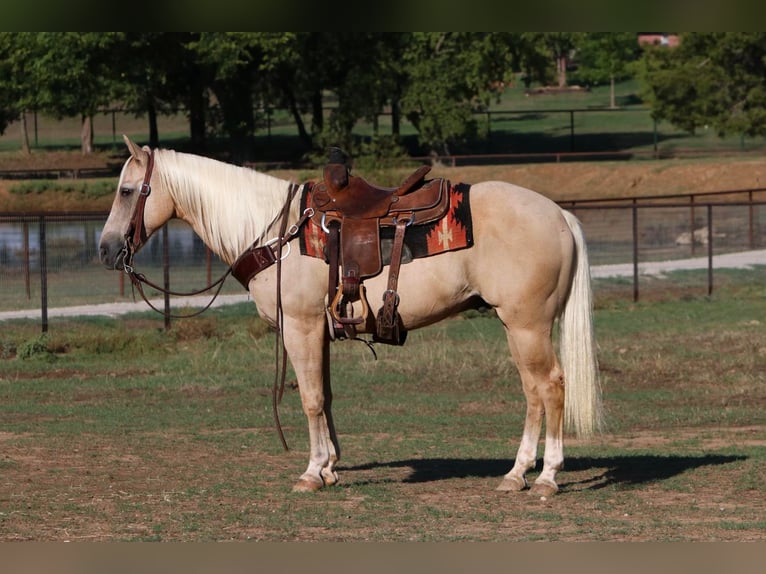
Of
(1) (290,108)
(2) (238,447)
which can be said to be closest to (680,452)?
(2) (238,447)

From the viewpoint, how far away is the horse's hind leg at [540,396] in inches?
275

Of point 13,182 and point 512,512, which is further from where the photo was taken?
point 13,182

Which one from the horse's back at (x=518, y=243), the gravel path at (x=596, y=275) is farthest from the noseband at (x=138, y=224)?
the gravel path at (x=596, y=275)

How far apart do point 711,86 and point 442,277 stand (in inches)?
1625

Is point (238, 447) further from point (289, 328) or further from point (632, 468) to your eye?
point (632, 468)

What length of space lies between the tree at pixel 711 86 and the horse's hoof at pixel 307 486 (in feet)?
130

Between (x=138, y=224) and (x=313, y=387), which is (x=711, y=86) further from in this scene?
(x=138, y=224)

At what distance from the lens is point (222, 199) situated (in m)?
7.30

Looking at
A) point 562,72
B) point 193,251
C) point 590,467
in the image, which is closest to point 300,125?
point 193,251

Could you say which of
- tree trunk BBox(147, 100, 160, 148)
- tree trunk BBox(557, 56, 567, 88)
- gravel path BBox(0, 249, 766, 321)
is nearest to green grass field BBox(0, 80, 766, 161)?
tree trunk BBox(147, 100, 160, 148)

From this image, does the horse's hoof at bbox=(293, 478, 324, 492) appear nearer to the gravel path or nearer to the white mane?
the white mane

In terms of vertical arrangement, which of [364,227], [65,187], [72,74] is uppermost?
[72,74]

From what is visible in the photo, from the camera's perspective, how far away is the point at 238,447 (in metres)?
9.53

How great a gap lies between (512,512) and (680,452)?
3060mm
